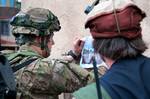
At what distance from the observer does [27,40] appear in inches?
111

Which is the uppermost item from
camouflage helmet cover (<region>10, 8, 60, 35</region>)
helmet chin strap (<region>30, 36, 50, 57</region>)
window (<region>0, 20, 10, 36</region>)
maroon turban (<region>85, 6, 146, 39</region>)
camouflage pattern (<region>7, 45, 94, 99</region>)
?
maroon turban (<region>85, 6, 146, 39</region>)

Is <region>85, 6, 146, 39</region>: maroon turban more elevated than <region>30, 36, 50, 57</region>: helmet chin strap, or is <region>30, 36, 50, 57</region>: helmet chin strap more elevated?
<region>85, 6, 146, 39</region>: maroon turban

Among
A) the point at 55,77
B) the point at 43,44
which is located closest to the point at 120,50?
the point at 55,77

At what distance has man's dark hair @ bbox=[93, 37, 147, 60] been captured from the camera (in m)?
1.62

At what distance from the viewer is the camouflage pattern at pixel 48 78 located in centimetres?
260

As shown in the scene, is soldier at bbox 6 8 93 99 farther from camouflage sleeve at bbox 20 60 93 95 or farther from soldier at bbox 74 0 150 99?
soldier at bbox 74 0 150 99

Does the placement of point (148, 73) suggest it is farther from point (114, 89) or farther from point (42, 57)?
point (42, 57)

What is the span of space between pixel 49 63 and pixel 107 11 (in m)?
1.03

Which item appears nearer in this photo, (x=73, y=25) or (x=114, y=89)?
(x=114, y=89)

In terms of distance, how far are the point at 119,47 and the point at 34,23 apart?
127 centimetres

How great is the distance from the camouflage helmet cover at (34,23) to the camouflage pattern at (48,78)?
203 millimetres

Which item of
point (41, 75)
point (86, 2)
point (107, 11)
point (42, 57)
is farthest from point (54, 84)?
point (86, 2)

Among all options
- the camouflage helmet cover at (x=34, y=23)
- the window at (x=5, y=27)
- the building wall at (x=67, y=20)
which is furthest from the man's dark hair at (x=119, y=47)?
the window at (x=5, y=27)

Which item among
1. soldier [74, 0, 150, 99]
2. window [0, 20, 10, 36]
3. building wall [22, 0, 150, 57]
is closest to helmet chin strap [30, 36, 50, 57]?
soldier [74, 0, 150, 99]
